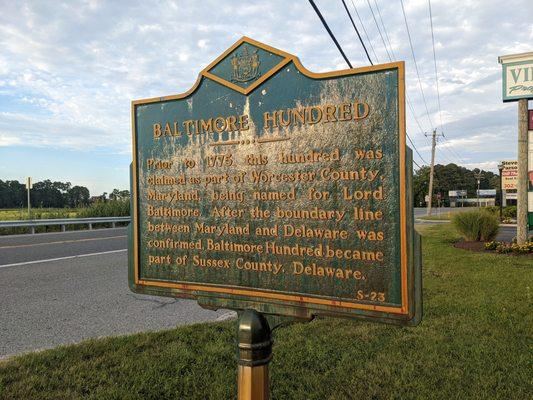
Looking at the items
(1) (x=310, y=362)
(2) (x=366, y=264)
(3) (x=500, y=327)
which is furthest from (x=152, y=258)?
(3) (x=500, y=327)

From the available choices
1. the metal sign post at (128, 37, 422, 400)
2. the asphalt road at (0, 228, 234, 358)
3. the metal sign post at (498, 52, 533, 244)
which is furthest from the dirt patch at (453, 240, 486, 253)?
the metal sign post at (128, 37, 422, 400)

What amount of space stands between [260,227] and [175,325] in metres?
3.02

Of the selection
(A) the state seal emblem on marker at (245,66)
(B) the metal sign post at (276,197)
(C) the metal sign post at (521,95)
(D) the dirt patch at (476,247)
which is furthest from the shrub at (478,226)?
(A) the state seal emblem on marker at (245,66)

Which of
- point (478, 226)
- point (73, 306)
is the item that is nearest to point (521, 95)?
point (478, 226)

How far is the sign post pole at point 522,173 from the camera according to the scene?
10.4 meters

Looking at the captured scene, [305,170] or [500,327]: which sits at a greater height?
[305,170]

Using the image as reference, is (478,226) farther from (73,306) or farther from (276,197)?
(276,197)

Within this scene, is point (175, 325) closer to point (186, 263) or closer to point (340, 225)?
point (186, 263)

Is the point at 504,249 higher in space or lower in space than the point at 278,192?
lower

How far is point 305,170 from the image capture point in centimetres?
170

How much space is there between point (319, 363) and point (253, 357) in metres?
1.64

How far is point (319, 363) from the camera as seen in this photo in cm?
316

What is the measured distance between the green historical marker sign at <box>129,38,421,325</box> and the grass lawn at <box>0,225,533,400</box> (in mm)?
1195

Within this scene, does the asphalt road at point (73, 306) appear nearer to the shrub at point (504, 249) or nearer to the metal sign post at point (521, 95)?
the shrub at point (504, 249)
